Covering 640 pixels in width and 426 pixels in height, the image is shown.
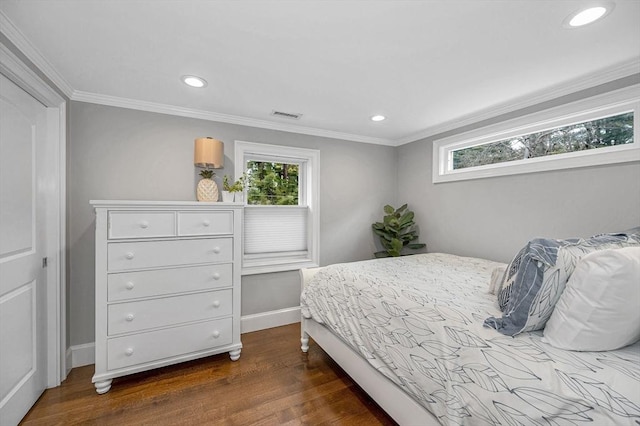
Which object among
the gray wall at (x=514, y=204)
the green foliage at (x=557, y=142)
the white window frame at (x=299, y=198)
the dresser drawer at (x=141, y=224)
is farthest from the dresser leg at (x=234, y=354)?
the green foliage at (x=557, y=142)

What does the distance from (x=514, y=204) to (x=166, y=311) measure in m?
3.24

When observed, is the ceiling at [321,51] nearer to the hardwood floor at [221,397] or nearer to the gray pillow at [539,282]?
the gray pillow at [539,282]

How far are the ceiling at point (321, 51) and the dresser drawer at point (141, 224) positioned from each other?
1059 mm

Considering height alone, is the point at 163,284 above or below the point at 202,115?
below

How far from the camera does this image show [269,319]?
312 centimetres

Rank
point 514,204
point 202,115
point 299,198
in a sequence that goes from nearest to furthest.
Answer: point 514,204, point 202,115, point 299,198

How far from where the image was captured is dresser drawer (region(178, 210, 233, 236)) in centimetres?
221

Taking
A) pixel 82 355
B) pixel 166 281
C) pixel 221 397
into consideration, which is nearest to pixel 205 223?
pixel 166 281

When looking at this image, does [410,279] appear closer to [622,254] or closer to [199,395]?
[622,254]

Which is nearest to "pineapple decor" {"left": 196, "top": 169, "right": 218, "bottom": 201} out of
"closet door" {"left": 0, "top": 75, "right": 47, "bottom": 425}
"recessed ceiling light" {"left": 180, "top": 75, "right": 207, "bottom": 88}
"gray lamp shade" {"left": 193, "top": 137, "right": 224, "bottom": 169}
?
"gray lamp shade" {"left": 193, "top": 137, "right": 224, "bottom": 169}

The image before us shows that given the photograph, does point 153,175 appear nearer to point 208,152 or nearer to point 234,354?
point 208,152

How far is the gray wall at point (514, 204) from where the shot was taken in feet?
6.57

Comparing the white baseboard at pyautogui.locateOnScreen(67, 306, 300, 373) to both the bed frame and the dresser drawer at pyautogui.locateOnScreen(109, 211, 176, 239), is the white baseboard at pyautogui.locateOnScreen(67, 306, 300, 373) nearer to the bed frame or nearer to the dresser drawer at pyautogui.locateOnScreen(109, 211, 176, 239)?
the bed frame

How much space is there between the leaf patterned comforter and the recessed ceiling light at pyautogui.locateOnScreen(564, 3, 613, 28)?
5.15 feet
